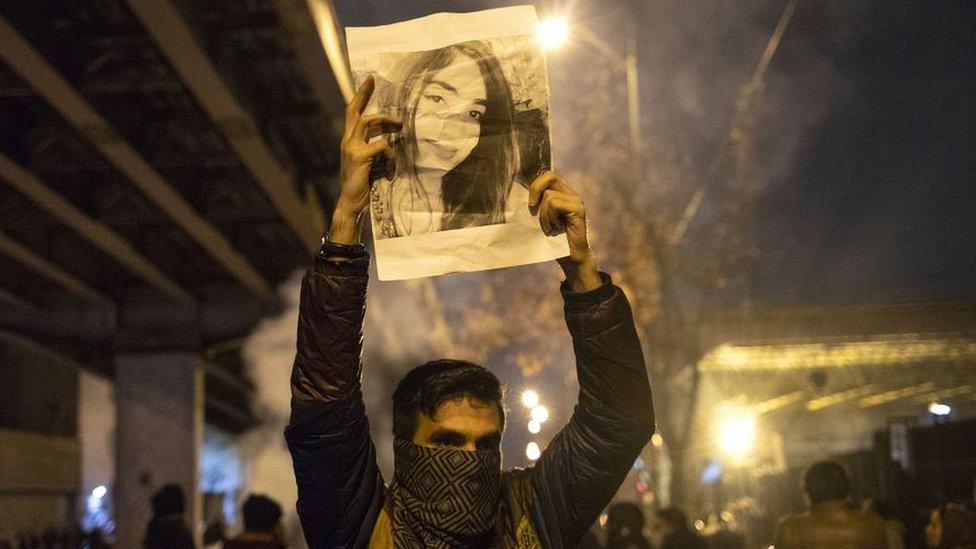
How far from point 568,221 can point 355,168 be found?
50cm

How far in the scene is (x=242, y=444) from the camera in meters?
78.2

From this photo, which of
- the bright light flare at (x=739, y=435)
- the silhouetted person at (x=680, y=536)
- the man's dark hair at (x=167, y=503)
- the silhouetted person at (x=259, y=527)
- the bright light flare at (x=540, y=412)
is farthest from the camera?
the bright light flare at (x=540, y=412)

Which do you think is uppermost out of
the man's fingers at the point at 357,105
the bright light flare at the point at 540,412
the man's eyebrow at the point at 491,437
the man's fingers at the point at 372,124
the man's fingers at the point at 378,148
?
the bright light flare at the point at 540,412

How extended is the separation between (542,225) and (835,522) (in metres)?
4.29

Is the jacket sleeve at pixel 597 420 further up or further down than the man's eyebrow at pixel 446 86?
further down

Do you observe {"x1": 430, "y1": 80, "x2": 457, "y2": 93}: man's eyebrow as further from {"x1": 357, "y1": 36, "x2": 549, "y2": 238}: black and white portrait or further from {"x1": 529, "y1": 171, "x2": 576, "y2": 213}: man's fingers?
{"x1": 529, "y1": 171, "x2": 576, "y2": 213}: man's fingers

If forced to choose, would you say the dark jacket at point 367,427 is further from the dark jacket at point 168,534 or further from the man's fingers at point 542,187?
the dark jacket at point 168,534

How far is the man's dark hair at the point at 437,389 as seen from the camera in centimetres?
314

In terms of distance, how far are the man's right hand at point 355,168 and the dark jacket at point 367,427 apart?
0.17 feet

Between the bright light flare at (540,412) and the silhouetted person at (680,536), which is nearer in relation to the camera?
the silhouetted person at (680,536)

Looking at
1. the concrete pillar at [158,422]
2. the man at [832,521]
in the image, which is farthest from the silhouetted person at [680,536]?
the concrete pillar at [158,422]

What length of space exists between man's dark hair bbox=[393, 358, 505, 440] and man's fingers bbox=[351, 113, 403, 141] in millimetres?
609

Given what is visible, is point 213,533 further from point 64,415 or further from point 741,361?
point 64,415

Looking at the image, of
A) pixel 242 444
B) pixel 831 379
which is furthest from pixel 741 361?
pixel 242 444
